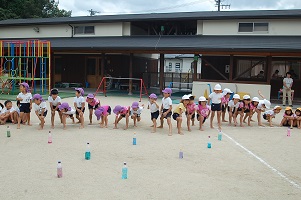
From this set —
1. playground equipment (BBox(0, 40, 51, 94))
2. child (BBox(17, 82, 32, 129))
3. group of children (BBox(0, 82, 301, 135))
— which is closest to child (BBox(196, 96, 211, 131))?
group of children (BBox(0, 82, 301, 135))

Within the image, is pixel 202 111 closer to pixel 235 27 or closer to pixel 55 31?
pixel 235 27

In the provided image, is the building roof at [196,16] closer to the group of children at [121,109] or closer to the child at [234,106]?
the group of children at [121,109]

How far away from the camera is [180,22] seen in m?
22.3

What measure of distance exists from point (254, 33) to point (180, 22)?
531 centimetres

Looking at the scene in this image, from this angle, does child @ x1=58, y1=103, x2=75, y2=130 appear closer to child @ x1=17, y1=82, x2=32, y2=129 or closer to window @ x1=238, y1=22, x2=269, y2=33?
child @ x1=17, y1=82, x2=32, y2=129

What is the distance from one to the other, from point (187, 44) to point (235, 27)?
3.89m

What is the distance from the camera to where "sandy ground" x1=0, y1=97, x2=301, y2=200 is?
4840 mm

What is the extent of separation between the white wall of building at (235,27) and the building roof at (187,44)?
0.63m

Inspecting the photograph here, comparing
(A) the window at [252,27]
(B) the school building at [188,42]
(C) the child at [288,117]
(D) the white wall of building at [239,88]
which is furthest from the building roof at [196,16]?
(C) the child at [288,117]

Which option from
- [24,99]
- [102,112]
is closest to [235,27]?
[102,112]

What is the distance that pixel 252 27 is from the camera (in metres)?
19.7

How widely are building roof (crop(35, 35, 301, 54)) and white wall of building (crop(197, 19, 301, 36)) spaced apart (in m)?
0.63

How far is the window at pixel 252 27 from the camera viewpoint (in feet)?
64.1

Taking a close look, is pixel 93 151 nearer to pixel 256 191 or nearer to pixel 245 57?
pixel 256 191
